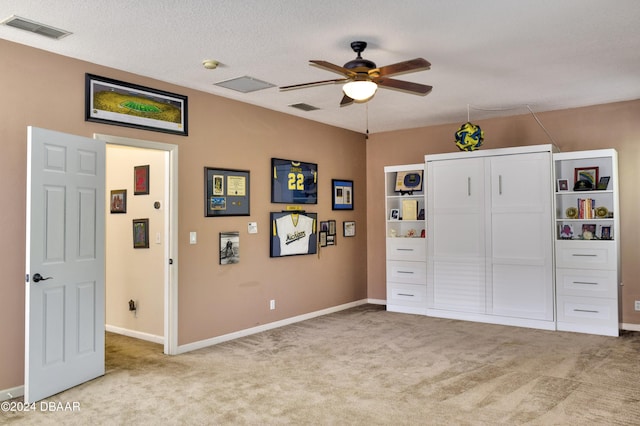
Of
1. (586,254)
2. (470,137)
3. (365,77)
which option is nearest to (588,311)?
(586,254)

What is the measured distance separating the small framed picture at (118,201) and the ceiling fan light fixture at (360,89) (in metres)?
3.29

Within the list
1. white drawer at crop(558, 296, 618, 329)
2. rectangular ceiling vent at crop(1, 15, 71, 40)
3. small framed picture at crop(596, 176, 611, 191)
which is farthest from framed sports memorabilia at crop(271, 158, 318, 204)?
small framed picture at crop(596, 176, 611, 191)

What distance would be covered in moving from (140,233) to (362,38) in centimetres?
338

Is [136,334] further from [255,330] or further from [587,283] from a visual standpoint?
[587,283]

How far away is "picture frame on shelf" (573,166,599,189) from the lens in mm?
5703

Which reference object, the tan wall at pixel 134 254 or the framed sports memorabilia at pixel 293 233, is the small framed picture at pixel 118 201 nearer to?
the tan wall at pixel 134 254

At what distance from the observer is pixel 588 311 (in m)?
5.49

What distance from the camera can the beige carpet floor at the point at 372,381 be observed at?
327 cm

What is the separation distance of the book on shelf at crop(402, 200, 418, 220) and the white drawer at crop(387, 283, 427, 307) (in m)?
0.96

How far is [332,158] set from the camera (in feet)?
23.1

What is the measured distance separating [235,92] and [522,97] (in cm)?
324

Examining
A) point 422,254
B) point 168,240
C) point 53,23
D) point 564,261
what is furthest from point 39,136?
point 564,261

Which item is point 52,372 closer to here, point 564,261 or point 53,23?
point 53,23

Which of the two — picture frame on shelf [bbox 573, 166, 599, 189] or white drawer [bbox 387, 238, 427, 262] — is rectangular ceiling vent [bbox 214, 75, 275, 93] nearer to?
white drawer [bbox 387, 238, 427, 262]
